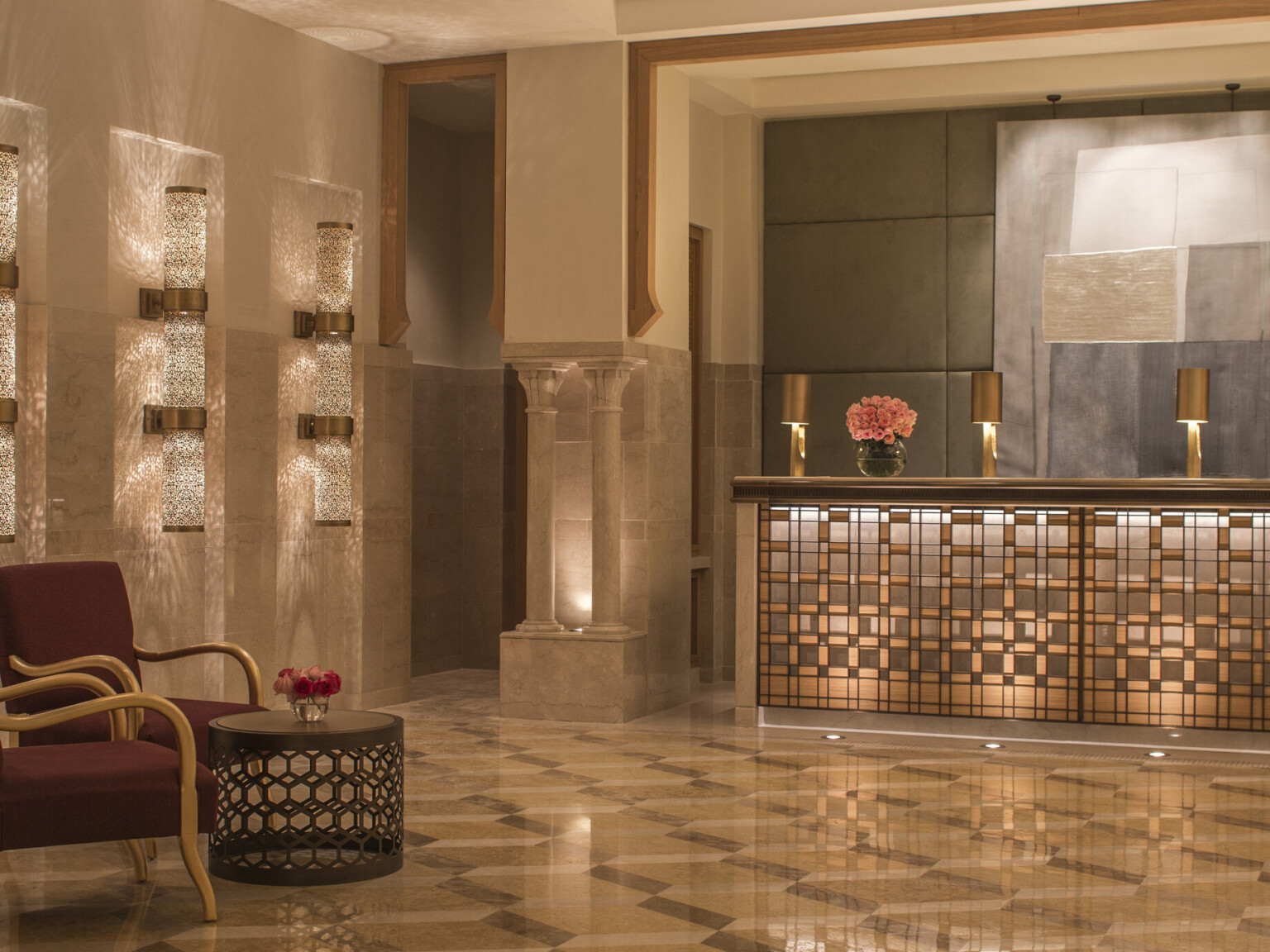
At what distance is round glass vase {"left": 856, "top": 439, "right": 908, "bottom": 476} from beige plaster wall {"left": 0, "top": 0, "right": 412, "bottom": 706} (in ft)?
9.46

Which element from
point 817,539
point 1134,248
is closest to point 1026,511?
point 817,539

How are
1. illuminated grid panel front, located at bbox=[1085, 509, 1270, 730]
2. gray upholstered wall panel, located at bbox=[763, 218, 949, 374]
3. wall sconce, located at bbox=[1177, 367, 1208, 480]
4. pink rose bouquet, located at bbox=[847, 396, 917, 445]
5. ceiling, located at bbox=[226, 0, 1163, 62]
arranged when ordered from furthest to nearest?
gray upholstered wall panel, located at bbox=[763, 218, 949, 374]
pink rose bouquet, located at bbox=[847, 396, 917, 445]
wall sconce, located at bbox=[1177, 367, 1208, 480]
ceiling, located at bbox=[226, 0, 1163, 62]
illuminated grid panel front, located at bbox=[1085, 509, 1270, 730]

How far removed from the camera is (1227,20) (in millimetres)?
7375

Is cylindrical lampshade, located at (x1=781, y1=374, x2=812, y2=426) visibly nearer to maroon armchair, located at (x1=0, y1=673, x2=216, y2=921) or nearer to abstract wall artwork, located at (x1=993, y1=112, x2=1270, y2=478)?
abstract wall artwork, located at (x1=993, y1=112, x2=1270, y2=478)

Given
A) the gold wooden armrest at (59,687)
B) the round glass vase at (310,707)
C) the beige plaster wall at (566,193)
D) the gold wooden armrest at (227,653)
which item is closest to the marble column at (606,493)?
the beige plaster wall at (566,193)

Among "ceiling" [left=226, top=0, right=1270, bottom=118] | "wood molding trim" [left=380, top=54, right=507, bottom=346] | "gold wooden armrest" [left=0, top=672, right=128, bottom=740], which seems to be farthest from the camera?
"wood molding trim" [left=380, top=54, right=507, bottom=346]

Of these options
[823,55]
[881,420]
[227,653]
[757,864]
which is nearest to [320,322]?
[227,653]

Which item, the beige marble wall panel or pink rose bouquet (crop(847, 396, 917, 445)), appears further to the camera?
pink rose bouquet (crop(847, 396, 917, 445))

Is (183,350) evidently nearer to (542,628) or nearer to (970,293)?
(542,628)

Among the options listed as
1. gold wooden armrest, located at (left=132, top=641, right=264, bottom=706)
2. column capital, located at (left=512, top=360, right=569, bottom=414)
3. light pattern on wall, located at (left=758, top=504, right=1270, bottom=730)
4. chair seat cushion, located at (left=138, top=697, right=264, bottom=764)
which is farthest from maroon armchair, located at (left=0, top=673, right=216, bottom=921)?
light pattern on wall, located at (left=758, top=504, right=1270, bottom=730)

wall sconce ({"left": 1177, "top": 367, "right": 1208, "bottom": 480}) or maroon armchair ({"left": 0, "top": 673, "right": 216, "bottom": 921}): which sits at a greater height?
wall sconce ({"left": 1177, "top": 367, "right": 1208, "bottom": 480})

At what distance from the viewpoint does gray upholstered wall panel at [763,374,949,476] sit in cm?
969

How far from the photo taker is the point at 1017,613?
7.66m

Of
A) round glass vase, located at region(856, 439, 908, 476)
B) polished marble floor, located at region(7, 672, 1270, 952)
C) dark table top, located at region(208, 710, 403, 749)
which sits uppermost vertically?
round glass vase, located at region(856, 439, 908, 476)
